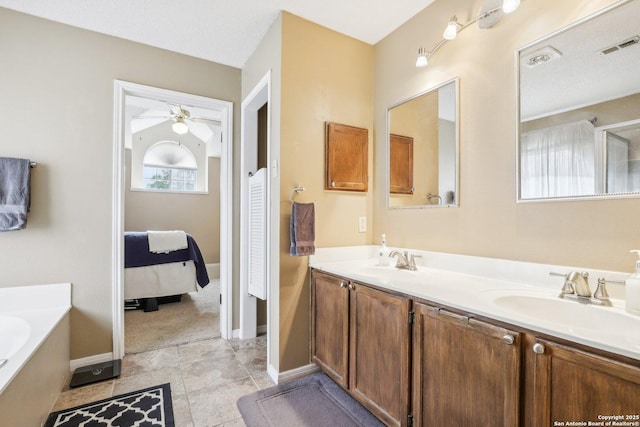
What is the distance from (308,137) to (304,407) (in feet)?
5.79

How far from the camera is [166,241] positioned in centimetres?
369

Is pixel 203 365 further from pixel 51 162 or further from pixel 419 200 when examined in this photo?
pixel 419 200

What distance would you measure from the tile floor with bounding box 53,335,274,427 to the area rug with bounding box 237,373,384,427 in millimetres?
85

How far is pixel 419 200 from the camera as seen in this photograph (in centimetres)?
206

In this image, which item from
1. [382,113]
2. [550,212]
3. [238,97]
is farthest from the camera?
[238,97]

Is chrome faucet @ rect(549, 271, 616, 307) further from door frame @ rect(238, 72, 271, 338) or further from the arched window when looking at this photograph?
the arched window

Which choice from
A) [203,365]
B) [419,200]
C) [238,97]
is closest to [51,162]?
[238,97]

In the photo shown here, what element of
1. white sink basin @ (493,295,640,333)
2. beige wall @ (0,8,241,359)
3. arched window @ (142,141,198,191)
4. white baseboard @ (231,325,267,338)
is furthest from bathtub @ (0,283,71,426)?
arched window @ (142,141,198,191)

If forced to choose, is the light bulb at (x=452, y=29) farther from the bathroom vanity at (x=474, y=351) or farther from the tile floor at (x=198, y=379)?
the tile floor at (x=198, y=379)

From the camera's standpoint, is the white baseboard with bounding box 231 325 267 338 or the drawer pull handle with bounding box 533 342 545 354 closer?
the drawer pull handle with bounding box 533 342 545 354

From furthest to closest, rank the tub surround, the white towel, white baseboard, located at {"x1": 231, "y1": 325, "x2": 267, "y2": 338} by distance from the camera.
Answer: the white towel → white baseboard, located at {"x1": 231, "y1": 325, "x2": 267, "y2": 338} → the tub surround

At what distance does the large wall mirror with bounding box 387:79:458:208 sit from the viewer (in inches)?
72.9

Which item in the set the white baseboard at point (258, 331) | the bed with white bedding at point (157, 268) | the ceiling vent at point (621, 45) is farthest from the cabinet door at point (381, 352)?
the bed with white bedding at point (157, 268)

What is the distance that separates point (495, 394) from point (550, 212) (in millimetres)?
878
